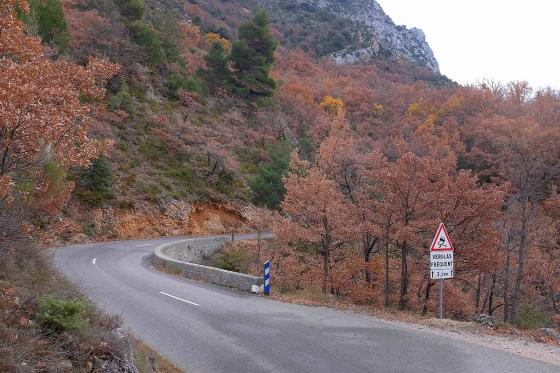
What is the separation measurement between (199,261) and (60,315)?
76.9 ft

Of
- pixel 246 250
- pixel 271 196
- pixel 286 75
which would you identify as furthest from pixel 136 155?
pixel 286 75

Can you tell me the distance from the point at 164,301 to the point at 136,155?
1128 inches

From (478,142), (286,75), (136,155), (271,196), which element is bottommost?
(271,196)

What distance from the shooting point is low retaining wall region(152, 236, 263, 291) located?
1524 centimetres

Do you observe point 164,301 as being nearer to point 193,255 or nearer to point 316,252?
point 316,252

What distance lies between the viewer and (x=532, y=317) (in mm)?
22844

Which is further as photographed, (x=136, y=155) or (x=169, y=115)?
(x=169, y=115)

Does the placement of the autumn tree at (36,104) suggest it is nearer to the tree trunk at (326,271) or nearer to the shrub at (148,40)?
the tree trunk at (326,271)

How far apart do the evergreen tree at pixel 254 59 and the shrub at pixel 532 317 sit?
38.3m

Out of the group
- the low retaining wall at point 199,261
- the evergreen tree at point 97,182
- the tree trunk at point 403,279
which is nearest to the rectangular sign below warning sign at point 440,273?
the low retaining wall at point 199,261

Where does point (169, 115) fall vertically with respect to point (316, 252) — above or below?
above

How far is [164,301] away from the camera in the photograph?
1259 cm

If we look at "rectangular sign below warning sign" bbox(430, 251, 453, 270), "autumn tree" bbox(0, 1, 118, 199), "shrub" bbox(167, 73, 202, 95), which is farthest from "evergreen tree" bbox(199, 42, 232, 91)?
"rectangular sign below warning sign" bbox(430, 251, 453, 270)

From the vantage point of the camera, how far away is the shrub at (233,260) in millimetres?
27587
